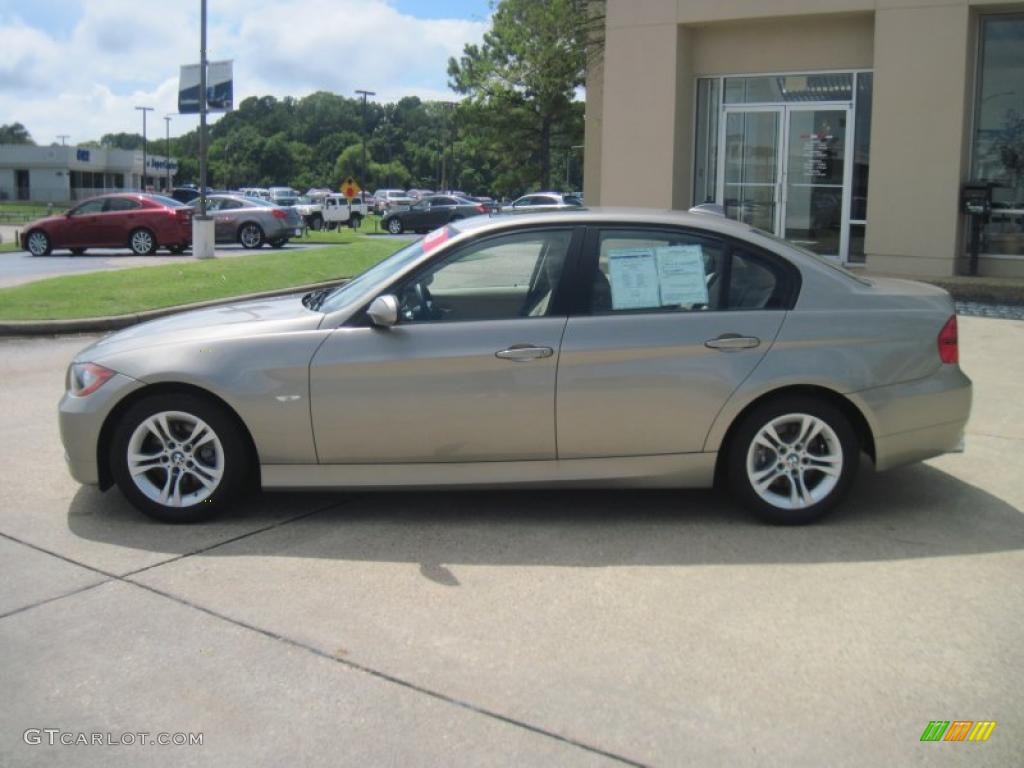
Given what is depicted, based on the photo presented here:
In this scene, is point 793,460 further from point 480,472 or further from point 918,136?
point 918,136

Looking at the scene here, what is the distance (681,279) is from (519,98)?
51.8 m

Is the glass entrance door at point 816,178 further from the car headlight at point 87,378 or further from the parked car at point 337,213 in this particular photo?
the parked car at point 337,213

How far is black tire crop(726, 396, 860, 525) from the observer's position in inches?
208

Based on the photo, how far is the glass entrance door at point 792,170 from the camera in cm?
1708

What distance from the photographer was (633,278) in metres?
5.42

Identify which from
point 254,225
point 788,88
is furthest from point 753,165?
point 254,225

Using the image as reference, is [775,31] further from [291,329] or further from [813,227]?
[291,329]

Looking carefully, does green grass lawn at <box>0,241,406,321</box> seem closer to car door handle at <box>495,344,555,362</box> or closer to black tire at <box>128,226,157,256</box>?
black tire at <box>128,226,157,256</box>

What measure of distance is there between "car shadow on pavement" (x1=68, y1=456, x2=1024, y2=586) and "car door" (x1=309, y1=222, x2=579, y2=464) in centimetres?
40

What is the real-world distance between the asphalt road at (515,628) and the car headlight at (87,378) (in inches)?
26.5

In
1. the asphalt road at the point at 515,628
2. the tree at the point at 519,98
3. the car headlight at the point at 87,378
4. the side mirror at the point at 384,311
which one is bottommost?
the asphalt road at the point at 515,628

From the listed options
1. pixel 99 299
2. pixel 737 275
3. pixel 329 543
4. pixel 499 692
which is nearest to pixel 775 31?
pixel 99 299

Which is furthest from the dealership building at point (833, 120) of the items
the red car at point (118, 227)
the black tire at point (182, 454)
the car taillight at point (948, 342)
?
the black tire at point (182, 454)

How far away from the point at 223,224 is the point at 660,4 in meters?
14.8
